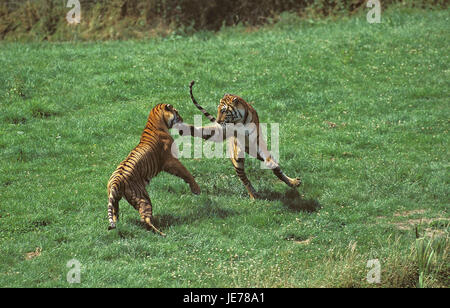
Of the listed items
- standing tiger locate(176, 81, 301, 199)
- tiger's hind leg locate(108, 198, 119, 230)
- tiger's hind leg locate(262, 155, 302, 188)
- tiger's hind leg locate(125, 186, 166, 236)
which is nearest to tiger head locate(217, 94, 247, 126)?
standing tiger locate(176, 81, 301, 199)

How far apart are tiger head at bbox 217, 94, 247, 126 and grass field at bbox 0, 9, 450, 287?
1449 mm

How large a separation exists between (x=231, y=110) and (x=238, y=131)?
1.50 feet

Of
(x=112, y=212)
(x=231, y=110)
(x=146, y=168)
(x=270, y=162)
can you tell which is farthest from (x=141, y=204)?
(x=270, y=162)

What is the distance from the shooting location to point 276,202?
11328 millimetres

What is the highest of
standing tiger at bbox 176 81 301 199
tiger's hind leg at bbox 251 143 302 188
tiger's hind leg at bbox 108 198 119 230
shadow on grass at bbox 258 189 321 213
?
standing tiger at bbox 176 81 301 199

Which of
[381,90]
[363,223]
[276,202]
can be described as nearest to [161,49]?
[381,90]

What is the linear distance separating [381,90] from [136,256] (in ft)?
30.6

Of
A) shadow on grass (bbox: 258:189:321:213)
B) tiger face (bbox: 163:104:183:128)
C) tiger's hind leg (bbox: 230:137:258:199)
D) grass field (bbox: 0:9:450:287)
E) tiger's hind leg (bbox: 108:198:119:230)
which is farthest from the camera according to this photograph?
tiger's hind leg (bbox: 230:137:258:199)

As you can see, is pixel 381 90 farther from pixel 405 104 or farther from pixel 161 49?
pixel 161 49

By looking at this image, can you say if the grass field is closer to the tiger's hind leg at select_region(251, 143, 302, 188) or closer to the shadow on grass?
the shadow on grass

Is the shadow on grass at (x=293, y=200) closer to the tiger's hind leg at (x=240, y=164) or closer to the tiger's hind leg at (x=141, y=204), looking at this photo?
the tiger's hind leg at (x=240, y=164)

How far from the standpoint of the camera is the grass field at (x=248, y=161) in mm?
9109

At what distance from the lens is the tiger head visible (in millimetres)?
10852

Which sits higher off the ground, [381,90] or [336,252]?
[381,90]
